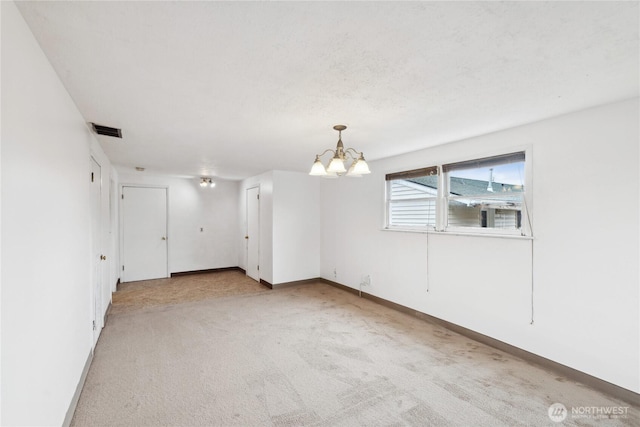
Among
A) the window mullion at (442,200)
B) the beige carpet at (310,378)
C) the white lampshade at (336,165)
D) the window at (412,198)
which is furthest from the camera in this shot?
the window at (412,198)

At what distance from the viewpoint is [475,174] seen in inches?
134

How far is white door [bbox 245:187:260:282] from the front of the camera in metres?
6.15

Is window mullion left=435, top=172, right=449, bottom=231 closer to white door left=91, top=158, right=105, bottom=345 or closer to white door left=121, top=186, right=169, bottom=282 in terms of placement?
white door left=91, top=158, right=105, bottom=345

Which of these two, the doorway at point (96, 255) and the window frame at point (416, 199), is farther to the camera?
the window frame at point (416, 199)

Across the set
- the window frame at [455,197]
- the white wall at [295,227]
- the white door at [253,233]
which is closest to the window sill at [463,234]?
the window frame at [455,197]

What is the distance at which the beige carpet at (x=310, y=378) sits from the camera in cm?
206

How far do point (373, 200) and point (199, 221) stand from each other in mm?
4448

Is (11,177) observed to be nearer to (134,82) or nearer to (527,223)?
(134,82)

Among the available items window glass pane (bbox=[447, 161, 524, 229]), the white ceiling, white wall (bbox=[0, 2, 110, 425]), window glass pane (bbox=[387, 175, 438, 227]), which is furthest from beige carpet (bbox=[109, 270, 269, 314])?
window glass pane (bbox=[447, 161, 524, 229])

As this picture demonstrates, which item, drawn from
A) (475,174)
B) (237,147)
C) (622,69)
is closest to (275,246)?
(237,147)

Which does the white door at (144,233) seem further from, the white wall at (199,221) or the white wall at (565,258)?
the white wall at (565,258)

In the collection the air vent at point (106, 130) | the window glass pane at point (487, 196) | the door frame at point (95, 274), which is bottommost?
the door frame at point (95, 274)

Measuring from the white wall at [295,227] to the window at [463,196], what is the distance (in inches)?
75.4

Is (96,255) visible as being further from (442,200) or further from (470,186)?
(470,186)
